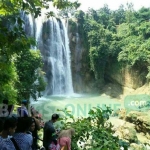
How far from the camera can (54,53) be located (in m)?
21.5

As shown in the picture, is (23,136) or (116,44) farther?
(116,44)

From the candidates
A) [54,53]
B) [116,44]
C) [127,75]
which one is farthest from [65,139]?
[116,44]

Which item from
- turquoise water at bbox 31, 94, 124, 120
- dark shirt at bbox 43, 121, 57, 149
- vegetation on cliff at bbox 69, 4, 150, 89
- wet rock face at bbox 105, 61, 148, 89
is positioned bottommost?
turquoise water at bbox 31, 94, 124, 120

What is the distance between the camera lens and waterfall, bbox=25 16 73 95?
2081 centimetres

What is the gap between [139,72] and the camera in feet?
69.3

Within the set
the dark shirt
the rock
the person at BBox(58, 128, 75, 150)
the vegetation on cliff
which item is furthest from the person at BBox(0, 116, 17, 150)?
the vegetation on cliff

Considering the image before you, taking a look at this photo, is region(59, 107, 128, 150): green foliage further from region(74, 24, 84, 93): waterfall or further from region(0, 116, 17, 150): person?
region(74, 24, 84, 93): waterfall

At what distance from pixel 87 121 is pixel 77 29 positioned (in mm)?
20707

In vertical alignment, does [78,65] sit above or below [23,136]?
above

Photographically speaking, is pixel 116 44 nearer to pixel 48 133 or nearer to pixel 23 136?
pixel 48 133

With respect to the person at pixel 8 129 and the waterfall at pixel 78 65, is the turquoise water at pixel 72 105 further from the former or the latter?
the person at pixel 8 129

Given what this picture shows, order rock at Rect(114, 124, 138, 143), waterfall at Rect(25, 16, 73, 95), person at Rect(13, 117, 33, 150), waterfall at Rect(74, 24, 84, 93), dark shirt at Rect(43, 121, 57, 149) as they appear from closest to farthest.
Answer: person at Rect(13, 117, 33, 150) < dark shirt at Rect(43, 121, 57, 149) < rock at Rect(114, 124, 138, 143) < waterfall at Rect(25, 16, 73, 95) < waterfall at Rect(74, 24, 84, 93)

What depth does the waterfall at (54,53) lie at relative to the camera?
20812 mm

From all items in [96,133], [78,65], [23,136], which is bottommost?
[96,133]
